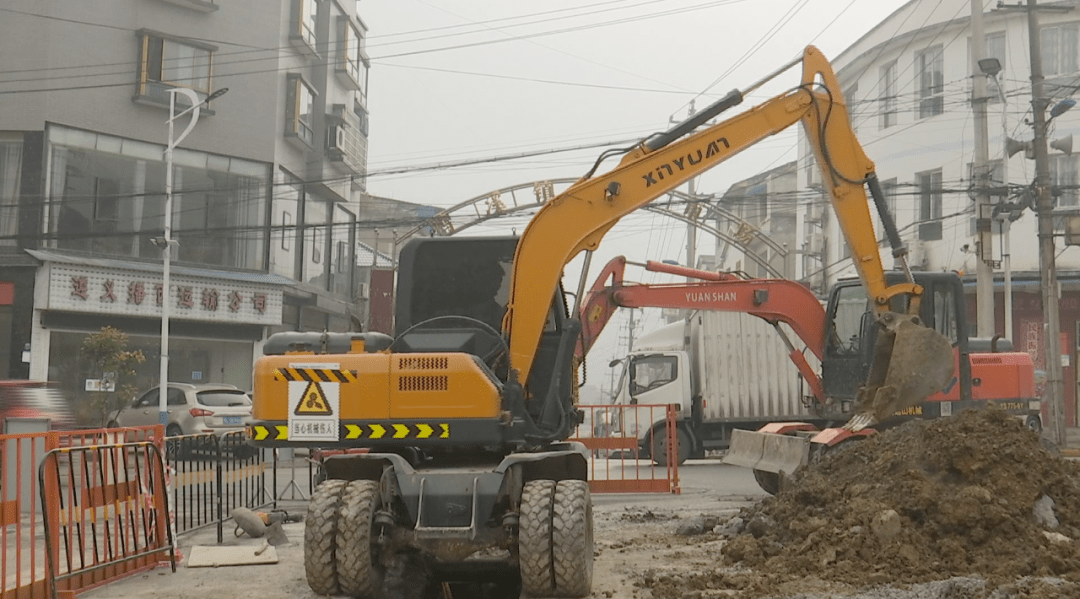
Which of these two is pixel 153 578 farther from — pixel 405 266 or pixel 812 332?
pixel 812 332

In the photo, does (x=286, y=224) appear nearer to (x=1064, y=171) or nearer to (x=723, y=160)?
(x=1064, y=171)

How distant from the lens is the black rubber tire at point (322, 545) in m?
7.74

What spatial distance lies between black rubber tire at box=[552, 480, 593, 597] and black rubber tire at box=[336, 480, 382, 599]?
132cm

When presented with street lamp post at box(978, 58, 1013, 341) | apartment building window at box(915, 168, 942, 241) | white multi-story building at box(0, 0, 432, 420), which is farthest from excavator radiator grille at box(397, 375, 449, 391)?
apartment building window at box(915, 168, 942, 241)

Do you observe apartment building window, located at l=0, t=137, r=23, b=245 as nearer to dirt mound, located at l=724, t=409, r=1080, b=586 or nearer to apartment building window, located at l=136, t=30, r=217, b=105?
apartment building window, located at l=136, t=30, r=217, b=105

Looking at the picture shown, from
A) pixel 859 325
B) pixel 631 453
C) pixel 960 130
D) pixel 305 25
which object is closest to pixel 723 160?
pixel 859 325

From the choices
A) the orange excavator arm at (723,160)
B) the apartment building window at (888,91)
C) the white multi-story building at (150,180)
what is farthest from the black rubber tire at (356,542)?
the apartment building window at (888,91)

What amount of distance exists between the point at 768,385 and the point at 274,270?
19.6m

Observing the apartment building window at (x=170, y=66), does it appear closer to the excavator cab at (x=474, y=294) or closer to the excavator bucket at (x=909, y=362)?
the excavator cab at (x=474, y=294)

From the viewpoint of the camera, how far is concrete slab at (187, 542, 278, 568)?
31.7 ft

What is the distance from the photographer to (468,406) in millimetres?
7773

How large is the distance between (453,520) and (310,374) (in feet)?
5.01

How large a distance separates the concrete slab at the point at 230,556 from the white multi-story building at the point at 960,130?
2395 cm

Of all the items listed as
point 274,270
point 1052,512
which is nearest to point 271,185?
point 274,270
